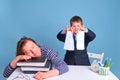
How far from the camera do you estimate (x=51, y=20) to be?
2697 mm

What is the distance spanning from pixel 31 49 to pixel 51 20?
0.97 meters

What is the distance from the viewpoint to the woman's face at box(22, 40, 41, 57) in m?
1.78

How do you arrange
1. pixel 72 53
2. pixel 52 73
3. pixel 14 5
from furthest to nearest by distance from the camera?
pixel 14 5, pixel 72 53, pixel 52 73

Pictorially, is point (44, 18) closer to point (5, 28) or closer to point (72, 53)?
point (5, 28)

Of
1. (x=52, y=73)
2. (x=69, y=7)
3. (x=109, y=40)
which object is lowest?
(x=52, y=73)

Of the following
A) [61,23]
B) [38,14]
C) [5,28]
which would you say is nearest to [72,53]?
[61,23]

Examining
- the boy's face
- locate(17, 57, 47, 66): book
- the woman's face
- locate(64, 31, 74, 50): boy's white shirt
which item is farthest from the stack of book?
the boy's face

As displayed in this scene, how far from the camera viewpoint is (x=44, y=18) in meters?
2.70

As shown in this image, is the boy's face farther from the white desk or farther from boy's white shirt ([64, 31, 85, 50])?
the white desk

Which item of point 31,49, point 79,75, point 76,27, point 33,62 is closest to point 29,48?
point 31,49

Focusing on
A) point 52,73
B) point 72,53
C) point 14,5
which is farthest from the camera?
point 14,5

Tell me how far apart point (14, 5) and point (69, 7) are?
0.66 m

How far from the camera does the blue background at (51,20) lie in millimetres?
2672

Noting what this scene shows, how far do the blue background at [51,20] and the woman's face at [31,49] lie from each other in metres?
0.93
